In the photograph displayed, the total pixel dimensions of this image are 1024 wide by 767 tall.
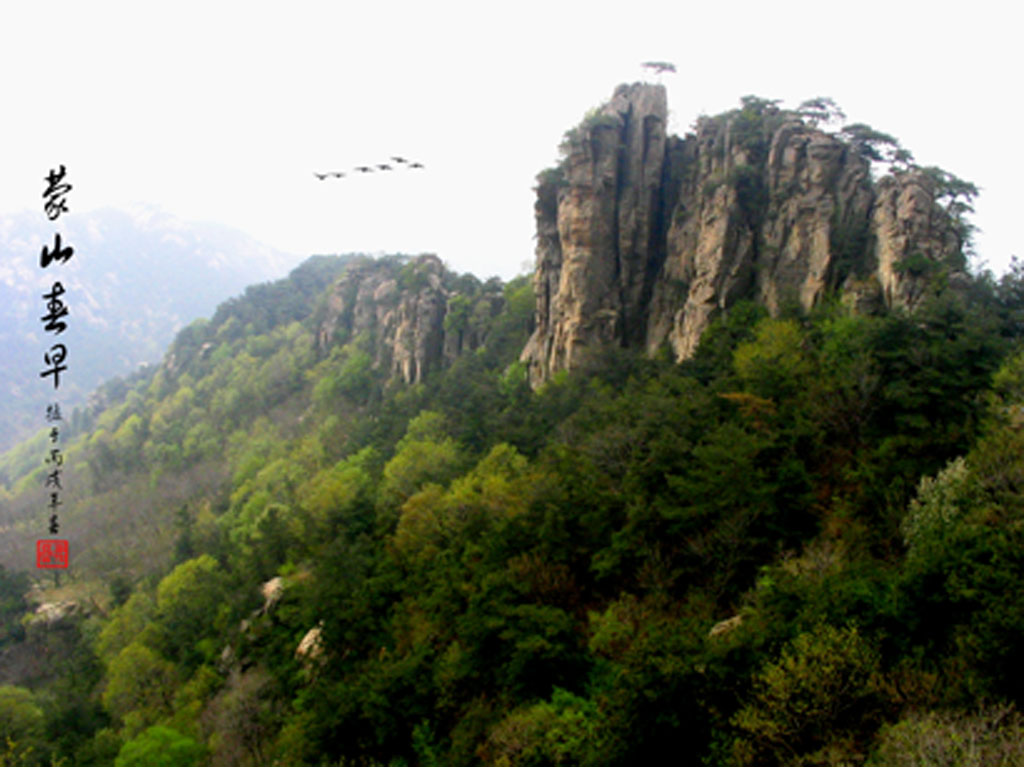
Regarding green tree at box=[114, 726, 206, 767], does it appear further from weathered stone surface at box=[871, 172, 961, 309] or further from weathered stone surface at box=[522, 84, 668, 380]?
weathered stone surface at box=[871, 172, 961, 309]

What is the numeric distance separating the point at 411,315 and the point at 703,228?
28.7m

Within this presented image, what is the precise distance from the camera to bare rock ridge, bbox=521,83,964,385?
2625 cm

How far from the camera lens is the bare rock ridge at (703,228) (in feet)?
86.1

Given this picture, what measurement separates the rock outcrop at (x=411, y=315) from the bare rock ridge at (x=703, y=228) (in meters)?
10.7

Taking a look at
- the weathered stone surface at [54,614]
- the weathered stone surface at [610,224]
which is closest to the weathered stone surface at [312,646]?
the weathered stone surface at [610,224]

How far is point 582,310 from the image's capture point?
37.1m

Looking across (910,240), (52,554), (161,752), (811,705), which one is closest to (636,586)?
(811,705)

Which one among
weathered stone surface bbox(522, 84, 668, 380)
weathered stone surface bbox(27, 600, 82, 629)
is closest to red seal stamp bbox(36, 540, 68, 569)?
weathered stone surface bbox(27, 600, 82, 629)

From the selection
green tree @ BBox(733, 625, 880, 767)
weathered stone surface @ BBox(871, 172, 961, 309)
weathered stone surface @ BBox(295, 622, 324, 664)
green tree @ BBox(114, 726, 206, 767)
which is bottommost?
green tree @ BBox(114, 726, 206, 767)

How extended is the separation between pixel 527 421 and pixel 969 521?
21.5 metres

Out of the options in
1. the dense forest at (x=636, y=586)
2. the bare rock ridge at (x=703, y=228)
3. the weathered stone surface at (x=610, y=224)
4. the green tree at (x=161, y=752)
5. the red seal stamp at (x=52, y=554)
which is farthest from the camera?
the red seal stamp at (x=52, y=554)

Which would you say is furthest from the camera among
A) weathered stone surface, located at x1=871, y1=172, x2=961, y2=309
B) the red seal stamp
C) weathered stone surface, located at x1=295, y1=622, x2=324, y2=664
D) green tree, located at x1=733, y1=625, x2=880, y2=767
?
the red seal stamp

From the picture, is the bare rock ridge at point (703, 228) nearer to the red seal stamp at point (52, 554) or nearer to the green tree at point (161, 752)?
the green tree at point (161, 752)

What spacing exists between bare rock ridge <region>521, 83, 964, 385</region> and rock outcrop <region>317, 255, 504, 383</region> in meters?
10.7
